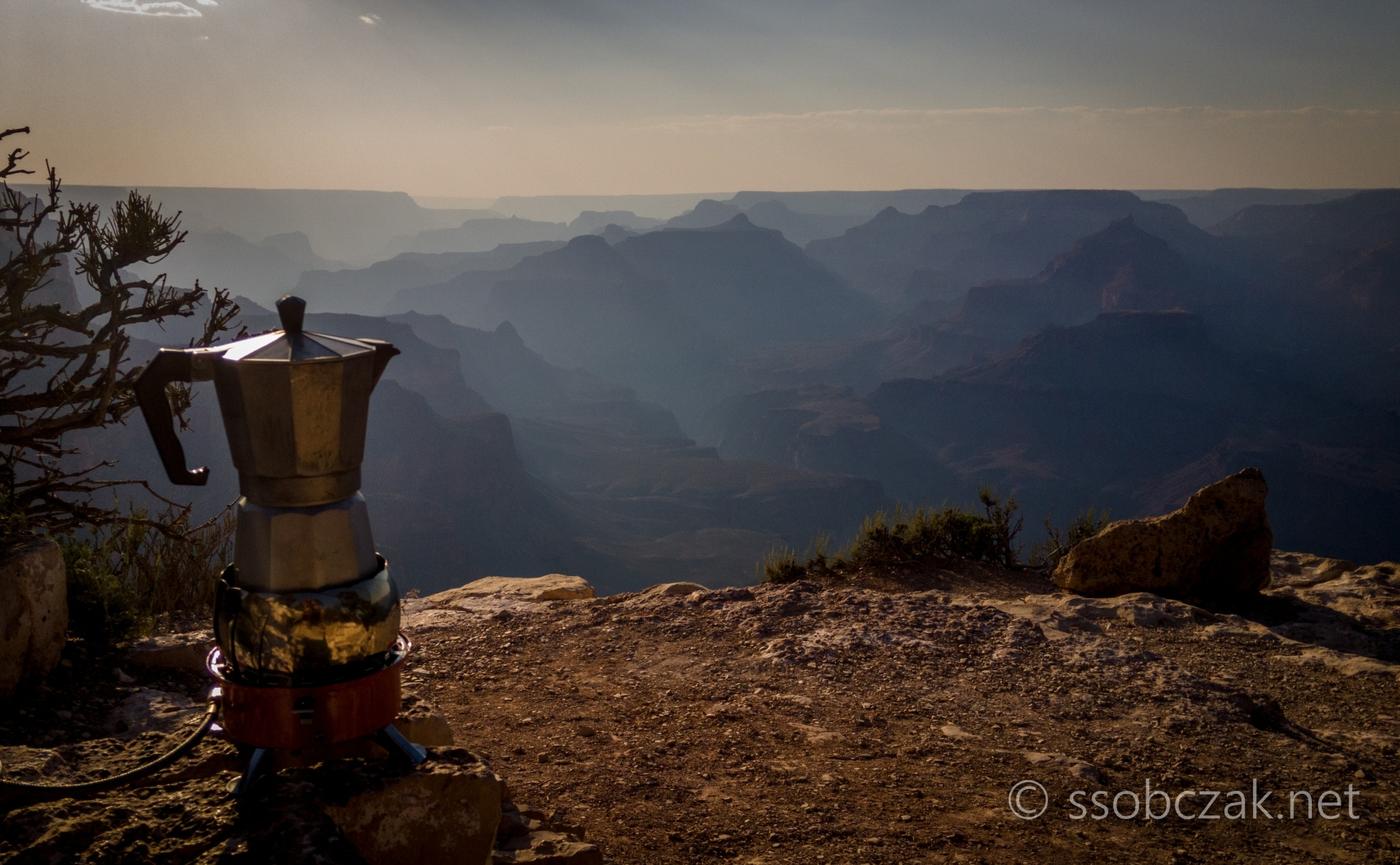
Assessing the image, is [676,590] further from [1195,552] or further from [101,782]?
[101,782]

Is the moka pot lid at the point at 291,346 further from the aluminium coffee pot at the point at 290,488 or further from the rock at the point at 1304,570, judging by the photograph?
the rock at the point at 1304,570

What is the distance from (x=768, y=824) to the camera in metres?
2.98

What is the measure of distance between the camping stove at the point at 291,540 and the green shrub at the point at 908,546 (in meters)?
5.32

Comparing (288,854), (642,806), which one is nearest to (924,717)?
(642,806)

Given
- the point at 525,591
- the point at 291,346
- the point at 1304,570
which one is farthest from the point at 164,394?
the point at 1304,570

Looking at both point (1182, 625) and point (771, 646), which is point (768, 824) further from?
point (1182, 625)

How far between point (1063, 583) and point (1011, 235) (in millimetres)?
177720

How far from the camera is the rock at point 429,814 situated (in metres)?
1.80

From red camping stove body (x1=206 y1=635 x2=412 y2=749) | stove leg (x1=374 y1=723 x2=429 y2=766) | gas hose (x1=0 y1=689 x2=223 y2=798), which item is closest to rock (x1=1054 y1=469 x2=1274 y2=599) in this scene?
stove leg (x1=374 y1=723 x2=429 y2=766)

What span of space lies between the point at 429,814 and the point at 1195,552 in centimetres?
700

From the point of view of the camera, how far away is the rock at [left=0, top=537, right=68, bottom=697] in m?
2.72

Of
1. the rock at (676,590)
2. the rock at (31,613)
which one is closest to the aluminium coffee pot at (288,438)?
the rock at (31,613)

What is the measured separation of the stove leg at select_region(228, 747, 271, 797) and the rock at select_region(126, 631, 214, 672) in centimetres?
216

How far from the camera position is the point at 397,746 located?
1.95 metres
